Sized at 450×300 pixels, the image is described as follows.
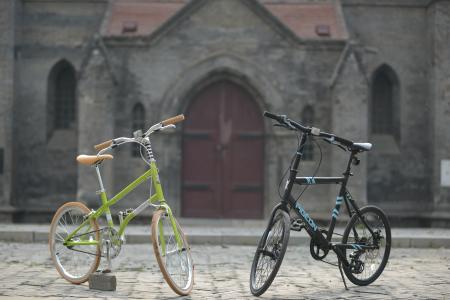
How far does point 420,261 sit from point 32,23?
1256 cm

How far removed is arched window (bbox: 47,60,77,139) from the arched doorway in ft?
10.9

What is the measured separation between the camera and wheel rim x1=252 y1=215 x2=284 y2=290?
700 centimetres

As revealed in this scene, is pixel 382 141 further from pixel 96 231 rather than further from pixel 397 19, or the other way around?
pixel 96 231

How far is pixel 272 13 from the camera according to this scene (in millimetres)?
18750

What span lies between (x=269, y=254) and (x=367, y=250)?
1.18 meters

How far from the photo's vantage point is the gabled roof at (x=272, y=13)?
746 inches

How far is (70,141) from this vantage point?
20062 millimetres

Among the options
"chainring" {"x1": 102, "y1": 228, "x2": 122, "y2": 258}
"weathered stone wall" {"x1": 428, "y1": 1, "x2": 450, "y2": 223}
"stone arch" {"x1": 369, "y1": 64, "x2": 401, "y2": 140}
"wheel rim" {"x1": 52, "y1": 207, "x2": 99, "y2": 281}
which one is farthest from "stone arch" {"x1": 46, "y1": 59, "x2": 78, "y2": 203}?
"chainring" {"x1": 102, "y1": 228, "x2": 122, "y2": 258}

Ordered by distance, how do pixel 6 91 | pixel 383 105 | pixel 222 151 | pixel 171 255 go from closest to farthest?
pixel 171 255, pixel 222 151, pixel 6 91, pixel 383 105

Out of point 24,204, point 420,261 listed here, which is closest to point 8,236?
point 24,204

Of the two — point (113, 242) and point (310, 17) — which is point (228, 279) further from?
point (310, 17)

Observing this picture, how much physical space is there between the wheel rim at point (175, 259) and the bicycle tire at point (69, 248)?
0.85 meters

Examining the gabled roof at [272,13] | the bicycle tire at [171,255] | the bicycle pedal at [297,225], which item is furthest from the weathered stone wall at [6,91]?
the bicycle pedal at [297,225]

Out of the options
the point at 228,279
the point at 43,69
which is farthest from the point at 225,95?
the point at 228,279
